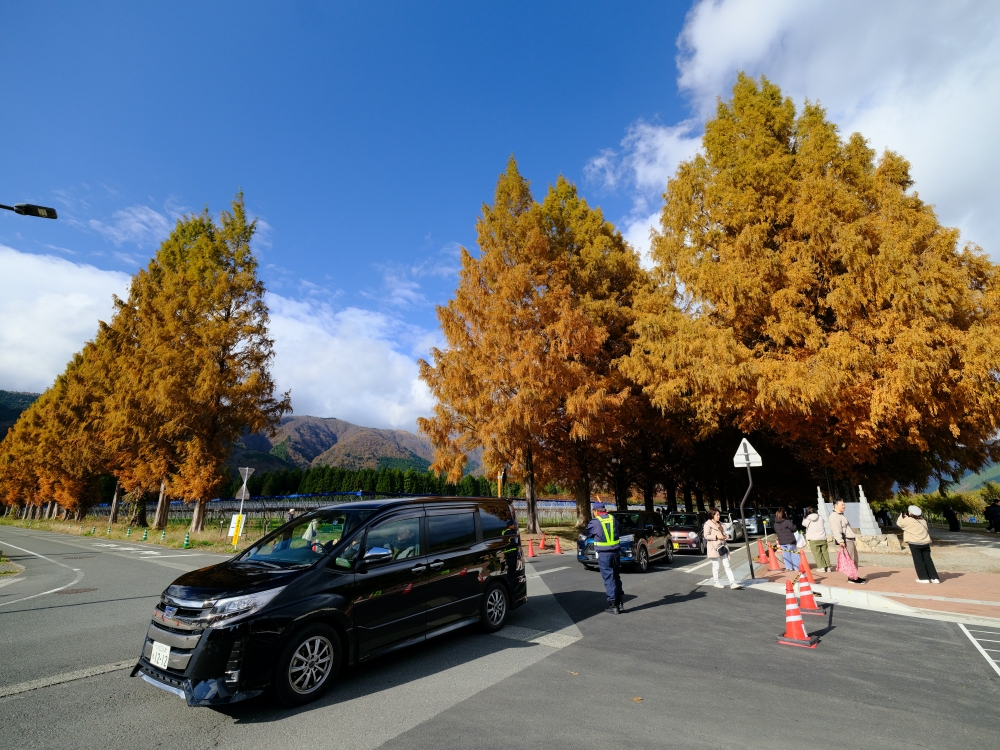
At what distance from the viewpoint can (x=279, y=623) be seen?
169 inches

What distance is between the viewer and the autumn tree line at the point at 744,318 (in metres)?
13.7

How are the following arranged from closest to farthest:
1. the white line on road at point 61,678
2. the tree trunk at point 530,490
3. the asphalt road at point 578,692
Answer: the asphalt road at point 578,692, the white line on road at point 61,678, the tree trunk at point 530,490

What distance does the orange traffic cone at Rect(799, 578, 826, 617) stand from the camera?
7459 mm

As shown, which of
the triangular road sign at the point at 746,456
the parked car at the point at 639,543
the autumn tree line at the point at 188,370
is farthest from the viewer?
the autumn tree line at the point at 188,370

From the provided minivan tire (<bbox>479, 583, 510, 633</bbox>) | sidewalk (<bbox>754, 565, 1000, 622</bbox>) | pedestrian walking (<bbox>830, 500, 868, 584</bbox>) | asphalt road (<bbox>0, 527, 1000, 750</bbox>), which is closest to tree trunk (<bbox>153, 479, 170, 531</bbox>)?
asphalt road (<bbox>0, 527, 1000, 750</bbox>)

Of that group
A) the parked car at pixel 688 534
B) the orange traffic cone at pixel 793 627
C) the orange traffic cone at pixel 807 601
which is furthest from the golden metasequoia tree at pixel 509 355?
the orange traffic cone at pixel 793 627

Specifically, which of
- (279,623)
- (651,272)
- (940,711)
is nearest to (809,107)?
(651,272)

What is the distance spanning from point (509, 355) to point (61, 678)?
14.9m

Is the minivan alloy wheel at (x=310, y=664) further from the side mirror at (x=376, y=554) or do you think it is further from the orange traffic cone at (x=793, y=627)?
the orange traffic cone at (x=793, y=627)

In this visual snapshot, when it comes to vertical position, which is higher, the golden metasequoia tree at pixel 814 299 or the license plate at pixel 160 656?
the golden metasequoia tree at pixel 814 299

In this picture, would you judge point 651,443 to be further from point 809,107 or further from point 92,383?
point 92,383

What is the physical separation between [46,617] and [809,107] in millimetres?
25792

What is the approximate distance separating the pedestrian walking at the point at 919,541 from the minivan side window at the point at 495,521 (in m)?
8.70

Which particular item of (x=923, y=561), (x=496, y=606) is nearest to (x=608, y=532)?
(x=496, y=606)
